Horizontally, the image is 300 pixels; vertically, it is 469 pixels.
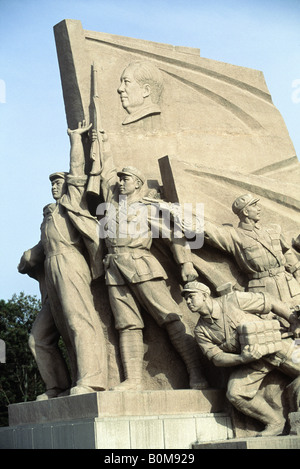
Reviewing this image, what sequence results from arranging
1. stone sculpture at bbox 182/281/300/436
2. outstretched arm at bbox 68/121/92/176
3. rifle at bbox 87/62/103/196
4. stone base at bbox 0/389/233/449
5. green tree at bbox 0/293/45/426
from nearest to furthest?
stone base at bbox 0/389/233/449 < stone sculpture at bbox 182/281/300/436 < rifle at bbox 87/62/103/196 < outstretched arm at bbox 68/121/92/176 < green tree at bbox 0/293/45/426

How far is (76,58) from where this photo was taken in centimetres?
954

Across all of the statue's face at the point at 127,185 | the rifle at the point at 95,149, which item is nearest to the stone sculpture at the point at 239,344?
the statue's face at the point at 127,185

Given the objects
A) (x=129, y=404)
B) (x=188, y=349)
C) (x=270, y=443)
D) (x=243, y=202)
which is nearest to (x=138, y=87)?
(x=243, y=202)

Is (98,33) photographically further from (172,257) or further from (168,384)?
(168,384)

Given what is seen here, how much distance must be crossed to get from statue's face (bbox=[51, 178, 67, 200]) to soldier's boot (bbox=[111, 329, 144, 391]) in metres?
1.89

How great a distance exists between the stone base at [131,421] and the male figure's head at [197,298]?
927 mm

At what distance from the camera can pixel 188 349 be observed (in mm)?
8312

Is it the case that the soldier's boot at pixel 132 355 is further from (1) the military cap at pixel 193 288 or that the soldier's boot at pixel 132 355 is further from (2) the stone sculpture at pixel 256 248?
(2) the stone sculpture at pixel 256 248

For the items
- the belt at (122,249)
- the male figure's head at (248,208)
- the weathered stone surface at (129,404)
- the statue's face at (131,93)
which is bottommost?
the weathered stone surface at (129,404)

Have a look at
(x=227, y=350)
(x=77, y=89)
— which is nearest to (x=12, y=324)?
(x=77, y=89)

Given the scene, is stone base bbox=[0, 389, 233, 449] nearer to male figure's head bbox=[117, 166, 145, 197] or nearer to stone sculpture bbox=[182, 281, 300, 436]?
stone sculpture bbox=[182, 281, 300, 436]

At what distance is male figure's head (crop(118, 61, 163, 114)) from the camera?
942cm

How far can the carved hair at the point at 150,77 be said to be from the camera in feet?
31.1

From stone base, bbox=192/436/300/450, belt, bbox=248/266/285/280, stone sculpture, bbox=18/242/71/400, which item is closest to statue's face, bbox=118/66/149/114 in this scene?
stone sculpture, bbox=18/242/71/400
